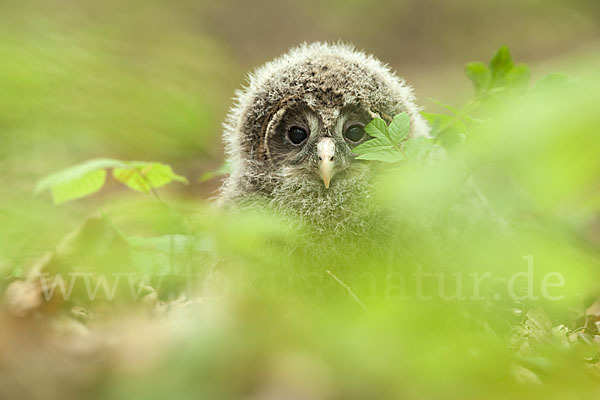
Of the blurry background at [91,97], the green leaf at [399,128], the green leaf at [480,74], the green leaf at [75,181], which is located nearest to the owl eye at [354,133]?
the green leaf at [480,74]

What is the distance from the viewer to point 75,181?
132 inches

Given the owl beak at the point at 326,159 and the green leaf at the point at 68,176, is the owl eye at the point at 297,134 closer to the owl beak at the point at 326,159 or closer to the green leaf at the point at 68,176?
the owl beak at the point at 326,159

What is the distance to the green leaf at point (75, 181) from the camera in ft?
9.62

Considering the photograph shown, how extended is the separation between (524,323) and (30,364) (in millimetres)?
2374

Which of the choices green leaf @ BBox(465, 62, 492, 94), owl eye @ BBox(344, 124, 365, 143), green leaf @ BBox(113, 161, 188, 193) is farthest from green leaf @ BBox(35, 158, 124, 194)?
green leaf @ BBox(465, 62, 492, 94)

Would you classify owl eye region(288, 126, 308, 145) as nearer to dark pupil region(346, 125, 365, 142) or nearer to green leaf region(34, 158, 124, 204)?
dark pupil region(346, 125, 365, 142)

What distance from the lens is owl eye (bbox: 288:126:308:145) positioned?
12.5 ft

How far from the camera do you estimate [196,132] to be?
144 inches

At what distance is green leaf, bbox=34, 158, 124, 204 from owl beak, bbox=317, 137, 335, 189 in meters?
1.12

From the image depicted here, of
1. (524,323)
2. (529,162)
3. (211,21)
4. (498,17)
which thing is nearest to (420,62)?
(498,17)

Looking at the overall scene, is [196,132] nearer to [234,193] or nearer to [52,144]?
[234,193]

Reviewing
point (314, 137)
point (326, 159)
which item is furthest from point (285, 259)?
point (314, 137)

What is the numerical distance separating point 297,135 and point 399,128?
123 centimetres

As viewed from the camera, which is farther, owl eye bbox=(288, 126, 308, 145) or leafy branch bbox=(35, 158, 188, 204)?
owl eye bbox=(288, 126, 308, 145)
